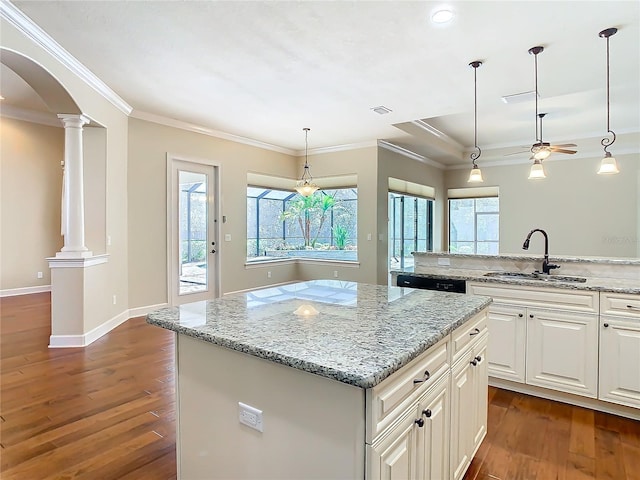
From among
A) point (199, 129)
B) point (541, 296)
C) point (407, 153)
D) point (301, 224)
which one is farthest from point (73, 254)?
point (407, 153)

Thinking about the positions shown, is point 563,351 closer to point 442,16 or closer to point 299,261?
point 442,16

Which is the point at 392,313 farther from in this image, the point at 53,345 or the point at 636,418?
the point at 53,345

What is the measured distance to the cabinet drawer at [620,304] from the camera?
241 centimetres

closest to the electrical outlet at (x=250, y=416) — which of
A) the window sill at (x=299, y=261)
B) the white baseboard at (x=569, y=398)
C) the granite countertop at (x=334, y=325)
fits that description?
the granite countertop at (x=334, y=325)

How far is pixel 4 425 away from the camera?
2.28 metres

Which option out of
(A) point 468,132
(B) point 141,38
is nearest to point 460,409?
(B) point 141,38

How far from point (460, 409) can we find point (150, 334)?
11.8 ft

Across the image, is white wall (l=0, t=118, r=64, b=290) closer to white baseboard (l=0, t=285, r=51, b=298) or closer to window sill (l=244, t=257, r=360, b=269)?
white baseboard (l=0, t=285, r=51, b=298)

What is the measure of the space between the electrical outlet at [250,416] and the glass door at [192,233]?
14.3 feet

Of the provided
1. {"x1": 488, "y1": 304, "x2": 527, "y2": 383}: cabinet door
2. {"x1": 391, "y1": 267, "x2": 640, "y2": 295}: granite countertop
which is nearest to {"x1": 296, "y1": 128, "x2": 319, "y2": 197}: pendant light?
{"x1": 391, "y1": 267, "x2": 640, "y2": 295}: granite countertop

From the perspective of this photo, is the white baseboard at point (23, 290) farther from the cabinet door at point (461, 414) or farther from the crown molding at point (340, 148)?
the cabinet door at point (461, 414)

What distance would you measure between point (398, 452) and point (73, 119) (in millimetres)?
4258

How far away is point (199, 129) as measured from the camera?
5.57m

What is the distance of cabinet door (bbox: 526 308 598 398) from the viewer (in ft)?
8.36
